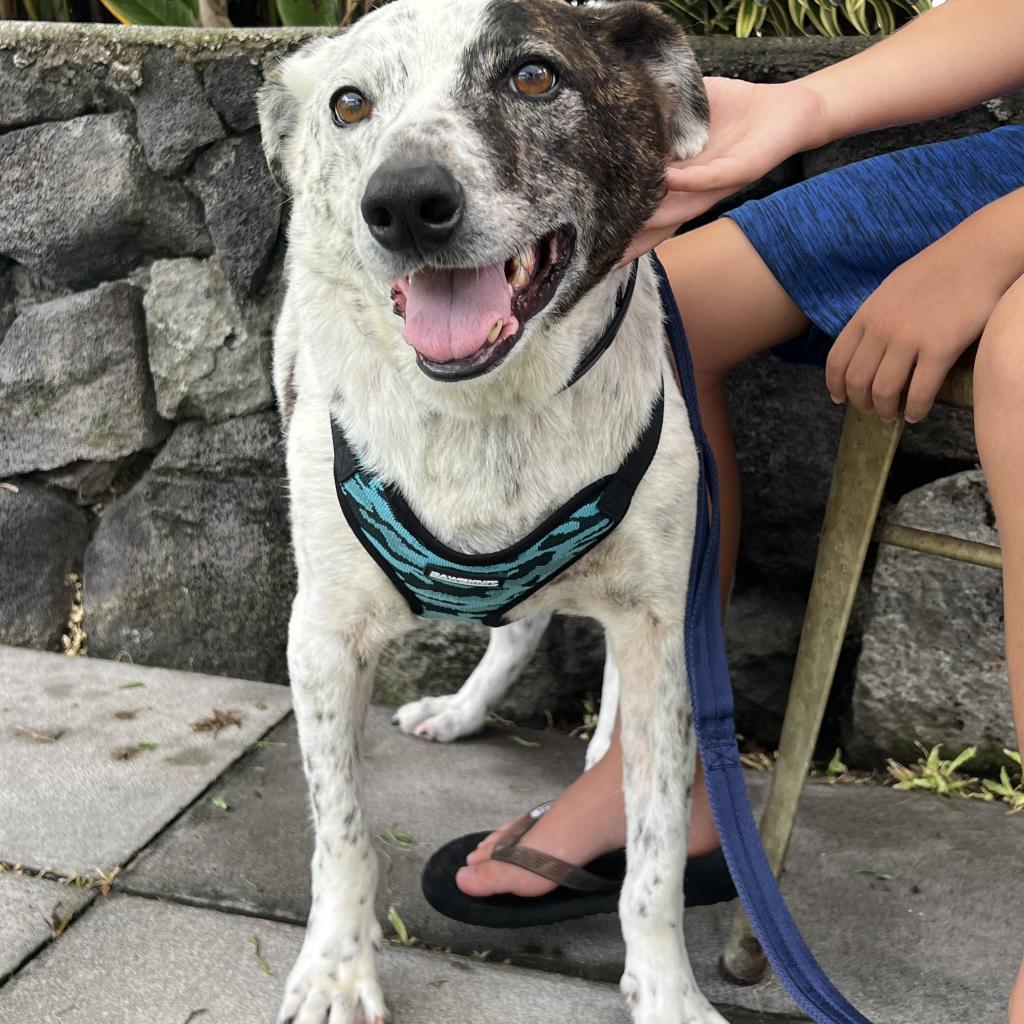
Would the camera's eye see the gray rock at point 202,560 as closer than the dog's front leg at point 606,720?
No

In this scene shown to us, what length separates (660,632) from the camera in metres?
1.64

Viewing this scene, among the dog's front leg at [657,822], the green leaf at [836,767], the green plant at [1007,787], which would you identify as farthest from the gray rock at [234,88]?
the green plant at [1007,787]

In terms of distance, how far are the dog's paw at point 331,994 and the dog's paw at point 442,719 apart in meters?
0.84

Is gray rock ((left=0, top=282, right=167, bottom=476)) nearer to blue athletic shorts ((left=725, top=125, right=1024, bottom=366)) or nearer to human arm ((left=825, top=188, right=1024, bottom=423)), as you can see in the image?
blue athletic shorts ((left=725, top=125, right=1024, bottom=366))

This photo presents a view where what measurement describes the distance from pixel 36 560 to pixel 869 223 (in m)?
2.10

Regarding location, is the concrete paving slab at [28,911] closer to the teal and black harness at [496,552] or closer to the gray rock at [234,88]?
the teal and black harness at [496,552]

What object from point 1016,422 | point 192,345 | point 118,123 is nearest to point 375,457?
point 1016,422

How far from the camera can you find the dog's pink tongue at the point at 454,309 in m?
1.32

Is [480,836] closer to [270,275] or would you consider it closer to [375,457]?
[375,457]

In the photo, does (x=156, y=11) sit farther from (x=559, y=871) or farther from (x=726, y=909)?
(x=726, y=909)

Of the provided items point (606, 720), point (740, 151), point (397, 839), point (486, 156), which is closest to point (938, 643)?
point (606, 720)

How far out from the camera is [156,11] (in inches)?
113

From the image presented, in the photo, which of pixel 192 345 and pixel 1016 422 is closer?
pixel 1016 422

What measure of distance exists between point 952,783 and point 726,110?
4.78ft
